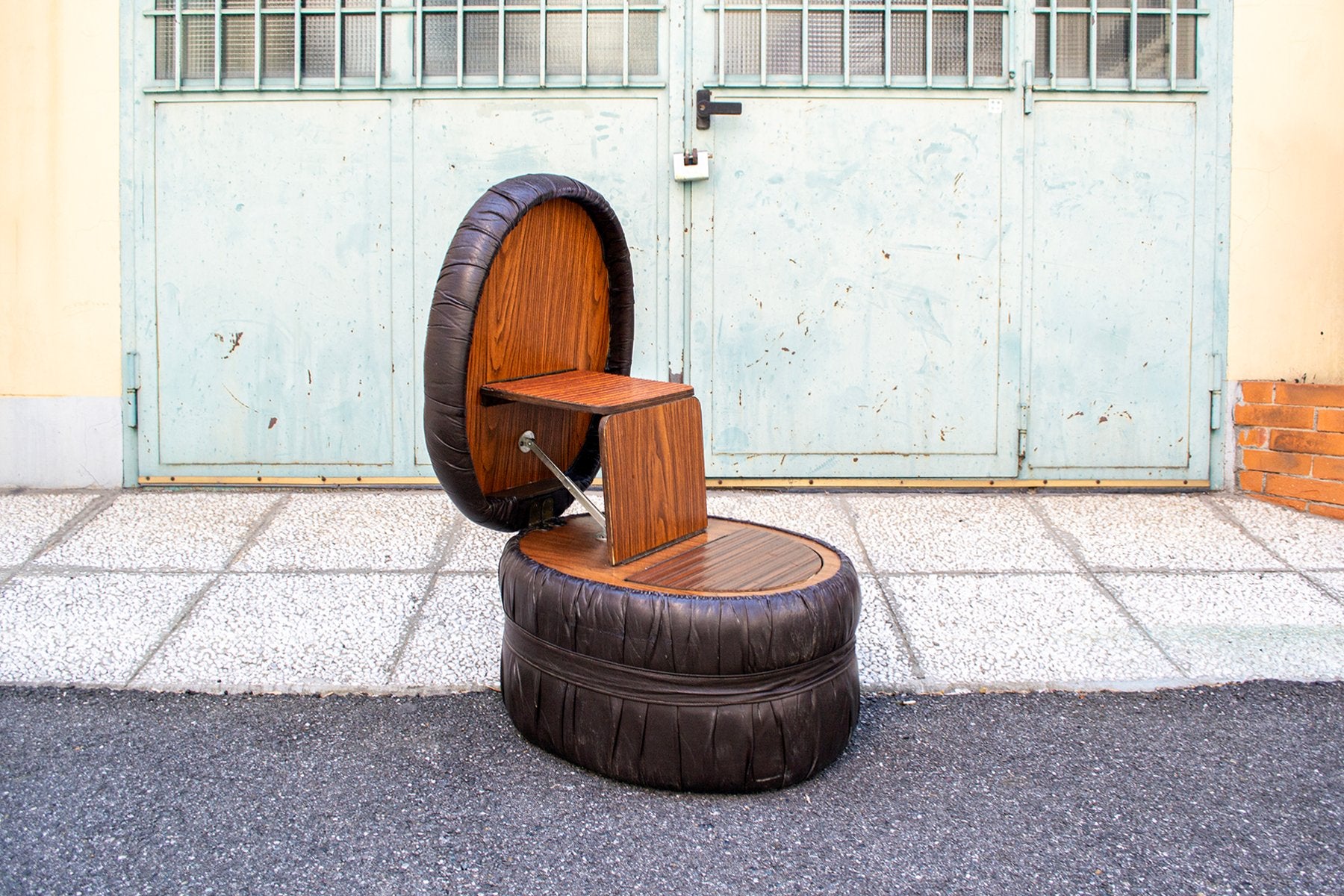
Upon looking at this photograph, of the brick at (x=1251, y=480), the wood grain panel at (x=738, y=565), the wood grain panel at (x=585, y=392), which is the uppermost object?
the wood grain panel at (x=585, y=392)

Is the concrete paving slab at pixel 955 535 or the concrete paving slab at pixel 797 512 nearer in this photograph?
the concrete paving slab at pixel 955 535

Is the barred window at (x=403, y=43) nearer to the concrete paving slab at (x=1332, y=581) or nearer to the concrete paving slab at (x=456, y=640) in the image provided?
the concrete paving slab at (x=456, y=640)

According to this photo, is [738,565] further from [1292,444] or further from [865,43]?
[1292,444]

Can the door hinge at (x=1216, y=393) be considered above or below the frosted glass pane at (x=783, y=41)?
below

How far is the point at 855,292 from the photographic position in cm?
511

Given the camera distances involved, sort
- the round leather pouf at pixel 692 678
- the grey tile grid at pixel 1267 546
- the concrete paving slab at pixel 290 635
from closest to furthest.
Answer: the round leather pouf at pixel 692 678 → the concrete paving slab at pixel 290 635 → the grey tile grid at pixel 1267 546

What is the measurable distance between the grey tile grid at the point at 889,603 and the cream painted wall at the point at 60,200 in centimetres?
341

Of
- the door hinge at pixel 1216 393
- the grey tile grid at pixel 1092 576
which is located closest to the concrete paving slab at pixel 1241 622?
the grey tile grid at pixel 1092 576

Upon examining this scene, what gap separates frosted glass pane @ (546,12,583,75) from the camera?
16.5ft

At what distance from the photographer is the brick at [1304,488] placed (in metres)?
4.76

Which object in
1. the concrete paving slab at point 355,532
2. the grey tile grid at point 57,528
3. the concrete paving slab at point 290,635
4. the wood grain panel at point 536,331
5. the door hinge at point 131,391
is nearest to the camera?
the wood grain panel at point 536,331

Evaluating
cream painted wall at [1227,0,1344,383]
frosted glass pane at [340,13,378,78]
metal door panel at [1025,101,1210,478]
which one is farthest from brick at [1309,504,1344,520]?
frosted glass pane at [340,13,378,78]

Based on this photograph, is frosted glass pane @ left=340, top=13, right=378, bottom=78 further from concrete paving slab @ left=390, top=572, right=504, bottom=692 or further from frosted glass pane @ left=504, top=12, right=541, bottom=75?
concrete paving slab @ left=390, top=572, right=504, bottom=692

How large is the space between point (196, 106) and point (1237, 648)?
15.7 ft
